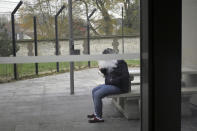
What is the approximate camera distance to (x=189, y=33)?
975 mm

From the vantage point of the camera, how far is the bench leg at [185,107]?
2.96 feet

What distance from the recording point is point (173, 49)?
847mm

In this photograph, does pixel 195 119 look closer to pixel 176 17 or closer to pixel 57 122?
pixel 176 17

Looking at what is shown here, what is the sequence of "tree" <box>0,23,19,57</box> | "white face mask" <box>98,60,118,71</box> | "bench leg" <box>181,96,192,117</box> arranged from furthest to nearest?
"white face mask" <box>98,60,118,71</box> < "tree" <box>0,23,19,57</box> < "bench leg" <box>181,96,192,117</box>

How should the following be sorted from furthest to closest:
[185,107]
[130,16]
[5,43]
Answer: [130,16] → [5,43] → [185,107]

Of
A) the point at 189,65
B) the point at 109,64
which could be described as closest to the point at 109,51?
the point at 109,64

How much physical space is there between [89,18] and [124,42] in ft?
0.91

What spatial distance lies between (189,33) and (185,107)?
282 millimetres

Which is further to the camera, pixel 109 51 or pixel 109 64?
pixel 109 64

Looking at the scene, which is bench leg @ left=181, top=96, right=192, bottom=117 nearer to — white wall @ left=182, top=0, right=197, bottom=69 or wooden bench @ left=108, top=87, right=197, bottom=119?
wooden bench @ left=108, top=87, right=197, bottom=119

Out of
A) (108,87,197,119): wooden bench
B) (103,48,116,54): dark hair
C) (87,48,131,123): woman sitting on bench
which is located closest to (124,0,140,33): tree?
(103,48,116,54): dark hair

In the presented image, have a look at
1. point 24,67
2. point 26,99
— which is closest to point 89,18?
point 24,67

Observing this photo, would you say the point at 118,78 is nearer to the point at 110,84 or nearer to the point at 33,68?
the point at 110,84

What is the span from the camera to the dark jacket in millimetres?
1842
